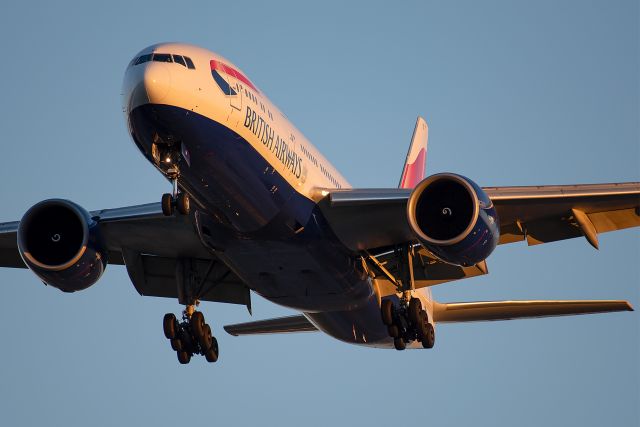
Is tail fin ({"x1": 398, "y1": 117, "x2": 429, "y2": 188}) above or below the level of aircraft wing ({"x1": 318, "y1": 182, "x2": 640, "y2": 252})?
above

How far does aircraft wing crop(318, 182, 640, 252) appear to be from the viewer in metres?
25.6

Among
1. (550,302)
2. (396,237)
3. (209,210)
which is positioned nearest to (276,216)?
(209,210)

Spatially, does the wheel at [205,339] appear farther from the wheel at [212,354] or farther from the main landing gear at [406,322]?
the main landing gear at [406,322]

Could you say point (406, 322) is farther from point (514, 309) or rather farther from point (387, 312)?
point (514, 309)

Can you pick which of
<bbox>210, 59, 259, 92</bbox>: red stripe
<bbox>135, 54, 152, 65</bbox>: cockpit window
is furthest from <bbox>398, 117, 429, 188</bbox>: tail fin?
<bbox>135, 54, 152, 65</bbox>: cockpit window

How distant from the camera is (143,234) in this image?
27.6 m

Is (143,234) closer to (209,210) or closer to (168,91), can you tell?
(209,210)

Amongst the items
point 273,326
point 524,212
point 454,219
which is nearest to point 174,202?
point 454,219

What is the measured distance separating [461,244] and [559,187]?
118 inches

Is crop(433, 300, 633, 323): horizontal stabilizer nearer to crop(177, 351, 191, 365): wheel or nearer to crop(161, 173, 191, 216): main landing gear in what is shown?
crop(177, 351, 191, 365): wheel

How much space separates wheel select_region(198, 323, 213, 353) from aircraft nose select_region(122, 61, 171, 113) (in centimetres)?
815

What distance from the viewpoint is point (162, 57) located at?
22125mm

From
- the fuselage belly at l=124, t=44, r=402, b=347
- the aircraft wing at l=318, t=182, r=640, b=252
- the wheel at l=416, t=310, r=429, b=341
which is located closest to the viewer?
the fuselage belly at l=124, t=44, r=402, b=347

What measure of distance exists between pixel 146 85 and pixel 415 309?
9.66 meters
